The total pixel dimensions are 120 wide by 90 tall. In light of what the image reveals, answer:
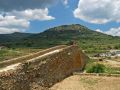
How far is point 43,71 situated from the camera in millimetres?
19531

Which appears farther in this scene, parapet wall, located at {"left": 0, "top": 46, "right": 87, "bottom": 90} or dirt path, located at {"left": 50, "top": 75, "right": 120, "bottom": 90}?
dirt path, located at {"left": 50, "top": 75, "right": 120, "bottom": 90}

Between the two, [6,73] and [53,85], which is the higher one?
[6,73]

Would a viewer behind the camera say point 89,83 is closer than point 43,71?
No

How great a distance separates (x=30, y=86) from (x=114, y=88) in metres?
5.79

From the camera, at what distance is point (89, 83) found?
21.6 m

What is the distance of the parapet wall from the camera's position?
15.6m

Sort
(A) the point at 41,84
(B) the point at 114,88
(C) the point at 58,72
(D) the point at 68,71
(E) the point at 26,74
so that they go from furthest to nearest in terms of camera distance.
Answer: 1. (D) the point at 68,71
2. (C) the point at 58,72
3. (B) the point at 114,88
4. (A) the point at 41,84
5. (E) the point at 26,74

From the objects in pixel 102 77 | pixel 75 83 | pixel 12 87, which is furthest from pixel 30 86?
pixel 102 77

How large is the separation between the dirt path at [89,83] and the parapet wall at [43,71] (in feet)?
1.92

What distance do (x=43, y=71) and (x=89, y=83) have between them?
12.2 ft

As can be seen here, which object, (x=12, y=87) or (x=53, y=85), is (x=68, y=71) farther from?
(x=12, y=87)

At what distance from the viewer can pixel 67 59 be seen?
2478 centimetres

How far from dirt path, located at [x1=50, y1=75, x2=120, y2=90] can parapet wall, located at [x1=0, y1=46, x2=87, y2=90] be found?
0.58m

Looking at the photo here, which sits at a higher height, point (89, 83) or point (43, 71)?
point (43, 71)
